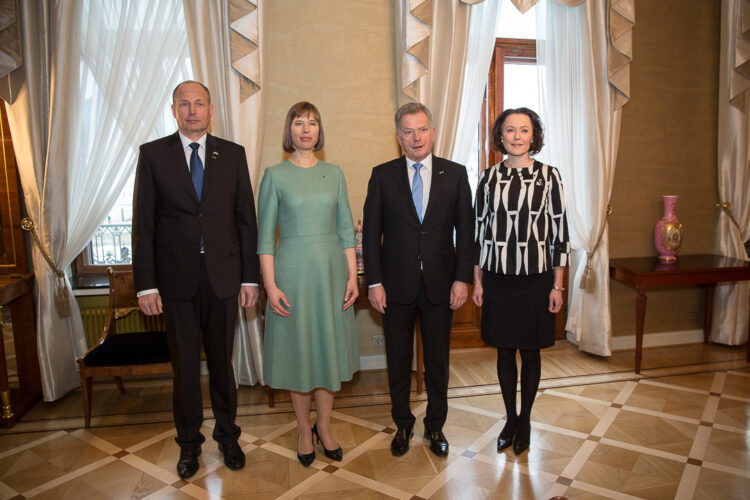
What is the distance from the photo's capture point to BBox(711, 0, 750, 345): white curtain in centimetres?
387

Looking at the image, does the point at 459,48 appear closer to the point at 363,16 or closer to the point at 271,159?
the point at 363,16

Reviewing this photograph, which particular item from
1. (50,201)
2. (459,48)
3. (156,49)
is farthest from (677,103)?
(50,201)

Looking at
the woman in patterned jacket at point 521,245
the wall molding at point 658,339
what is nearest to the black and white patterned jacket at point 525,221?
the woman in patterned jacket at point 521,245

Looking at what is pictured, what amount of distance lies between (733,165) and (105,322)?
187 inches

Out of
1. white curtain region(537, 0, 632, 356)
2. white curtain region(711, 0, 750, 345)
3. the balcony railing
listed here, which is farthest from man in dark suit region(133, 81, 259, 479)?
white curtain region(711, 0, 750, 345)

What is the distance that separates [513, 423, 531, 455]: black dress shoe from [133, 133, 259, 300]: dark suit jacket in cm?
154

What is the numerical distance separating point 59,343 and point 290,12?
254 cm

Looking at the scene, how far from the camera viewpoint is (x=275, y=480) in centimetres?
239

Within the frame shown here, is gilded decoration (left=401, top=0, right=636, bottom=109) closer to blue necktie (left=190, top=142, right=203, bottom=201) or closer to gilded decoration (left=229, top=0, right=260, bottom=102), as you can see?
gilded decoration (left=229, top=0, right=260, bottom=102)

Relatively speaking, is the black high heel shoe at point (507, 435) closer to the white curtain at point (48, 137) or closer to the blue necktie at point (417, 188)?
the blue necktie at point (417, 188)

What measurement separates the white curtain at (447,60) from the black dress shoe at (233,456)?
215cm

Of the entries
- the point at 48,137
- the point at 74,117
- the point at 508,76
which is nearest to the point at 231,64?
the point at 74,117

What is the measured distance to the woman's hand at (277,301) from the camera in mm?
2307

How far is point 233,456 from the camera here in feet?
8.17
